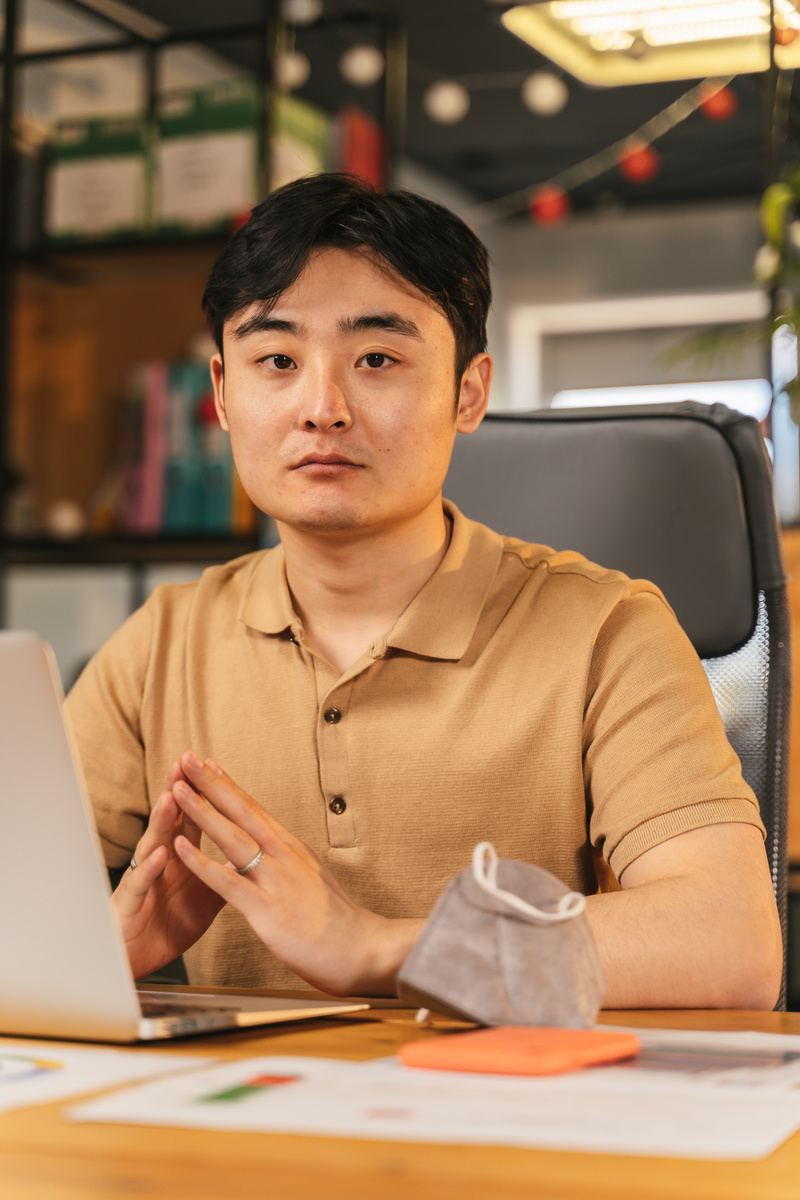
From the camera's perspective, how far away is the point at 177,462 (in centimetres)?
301

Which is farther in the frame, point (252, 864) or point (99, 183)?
point (99, 183)

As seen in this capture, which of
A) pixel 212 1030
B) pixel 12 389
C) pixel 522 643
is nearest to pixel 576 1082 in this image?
pixel 212 1030

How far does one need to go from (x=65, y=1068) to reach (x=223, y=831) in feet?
0.78

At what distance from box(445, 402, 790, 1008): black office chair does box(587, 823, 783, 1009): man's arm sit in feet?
0.73

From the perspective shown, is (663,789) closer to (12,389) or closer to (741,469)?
(741,469)

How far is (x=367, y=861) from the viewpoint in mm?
1194

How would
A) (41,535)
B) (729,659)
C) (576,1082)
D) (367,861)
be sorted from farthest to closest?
(41,535) → (729,659) → (367,861) → (576,1082)

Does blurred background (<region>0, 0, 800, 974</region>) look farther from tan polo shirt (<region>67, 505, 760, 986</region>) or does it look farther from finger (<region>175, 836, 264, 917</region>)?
finger (<region>175, 836, 264, 917</region>)

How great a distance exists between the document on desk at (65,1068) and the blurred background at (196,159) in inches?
51.3

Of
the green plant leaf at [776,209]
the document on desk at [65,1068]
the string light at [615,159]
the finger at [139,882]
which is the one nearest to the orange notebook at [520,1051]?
the document on desk at [65,1068]

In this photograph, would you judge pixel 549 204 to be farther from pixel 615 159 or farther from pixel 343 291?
pixel 343 291

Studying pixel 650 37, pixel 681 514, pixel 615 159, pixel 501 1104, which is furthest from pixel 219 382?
pixel 615 159

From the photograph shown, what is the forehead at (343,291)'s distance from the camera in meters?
1.22

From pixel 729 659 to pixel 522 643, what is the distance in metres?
0.24
